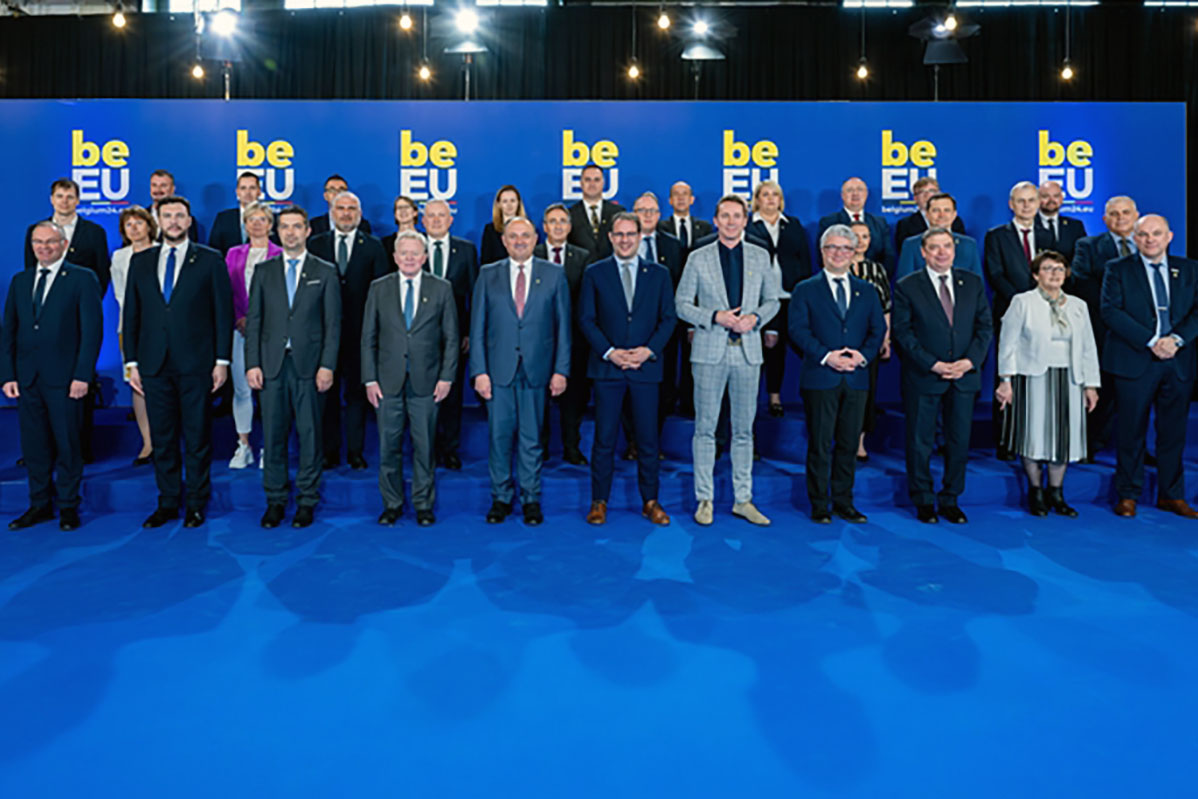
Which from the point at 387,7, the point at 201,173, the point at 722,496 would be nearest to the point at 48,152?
the point at 201,173

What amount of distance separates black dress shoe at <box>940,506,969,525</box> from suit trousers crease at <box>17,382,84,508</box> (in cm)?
443

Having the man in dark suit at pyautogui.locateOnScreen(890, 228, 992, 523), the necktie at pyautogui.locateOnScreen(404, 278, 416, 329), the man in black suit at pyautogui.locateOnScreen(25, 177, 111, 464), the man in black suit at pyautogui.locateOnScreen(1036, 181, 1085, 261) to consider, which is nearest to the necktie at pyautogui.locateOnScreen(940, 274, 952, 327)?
the man in dark suit at pyautogui.locateOnScreen(890, 228, 992, 523)

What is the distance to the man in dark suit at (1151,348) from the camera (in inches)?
166

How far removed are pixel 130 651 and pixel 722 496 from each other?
300 cm

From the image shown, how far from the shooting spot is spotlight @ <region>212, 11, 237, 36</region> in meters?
7.51

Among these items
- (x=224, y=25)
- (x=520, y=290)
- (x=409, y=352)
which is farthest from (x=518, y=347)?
(x=224, y=25)

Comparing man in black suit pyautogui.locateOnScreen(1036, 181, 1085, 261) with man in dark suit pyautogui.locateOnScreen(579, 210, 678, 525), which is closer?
man in dark suit pyautogui.locateOnScreen(579, 210, 678, 525)

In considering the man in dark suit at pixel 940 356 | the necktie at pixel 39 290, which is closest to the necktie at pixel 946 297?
the man in dark suit at pixel 940 356

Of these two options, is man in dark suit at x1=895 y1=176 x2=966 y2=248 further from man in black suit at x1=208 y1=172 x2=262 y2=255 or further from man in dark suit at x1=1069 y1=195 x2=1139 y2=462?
man in black suit at x1=208 y1=172 x2=262 y2=255

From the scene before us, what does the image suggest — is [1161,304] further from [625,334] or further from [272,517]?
[272,517]

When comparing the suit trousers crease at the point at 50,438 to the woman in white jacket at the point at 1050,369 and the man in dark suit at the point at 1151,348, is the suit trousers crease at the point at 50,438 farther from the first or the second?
the man in dark suit at the point at 1151,348

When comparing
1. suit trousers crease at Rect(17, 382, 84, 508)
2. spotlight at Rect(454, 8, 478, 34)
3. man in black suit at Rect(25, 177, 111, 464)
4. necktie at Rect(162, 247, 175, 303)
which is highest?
spotlight at Rect(454, 8, 478, 34)

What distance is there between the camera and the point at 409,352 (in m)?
4.04

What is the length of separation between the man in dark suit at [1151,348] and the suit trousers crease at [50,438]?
17.7 ft
